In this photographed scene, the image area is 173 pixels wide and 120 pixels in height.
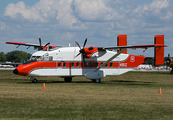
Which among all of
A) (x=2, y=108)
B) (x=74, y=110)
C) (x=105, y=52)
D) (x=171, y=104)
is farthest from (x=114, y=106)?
(x=105, y=52)

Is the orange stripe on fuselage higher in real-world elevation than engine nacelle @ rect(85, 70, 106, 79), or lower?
higher

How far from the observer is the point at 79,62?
105 ft

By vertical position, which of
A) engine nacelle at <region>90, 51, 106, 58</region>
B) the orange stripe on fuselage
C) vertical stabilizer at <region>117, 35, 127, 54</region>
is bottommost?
the orange stripe on fuselage

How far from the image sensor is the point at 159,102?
16.3 metres

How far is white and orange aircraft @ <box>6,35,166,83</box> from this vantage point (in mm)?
30094

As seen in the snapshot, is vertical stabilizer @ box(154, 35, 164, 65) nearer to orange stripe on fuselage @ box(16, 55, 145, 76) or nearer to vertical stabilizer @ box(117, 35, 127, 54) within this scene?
orange stripe on fuselage @ box(16, 55, 145, 76)

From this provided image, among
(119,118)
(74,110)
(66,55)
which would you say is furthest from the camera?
(66,55)

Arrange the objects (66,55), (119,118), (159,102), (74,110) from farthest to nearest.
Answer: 1. (66,55)
2. (159,102)
3. (74,110)
4. (119,118)

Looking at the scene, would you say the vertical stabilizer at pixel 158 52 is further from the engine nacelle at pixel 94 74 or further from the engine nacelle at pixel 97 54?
the engine nacelle at pixel 94 74

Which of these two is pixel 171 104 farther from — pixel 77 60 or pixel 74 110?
pixel 77 60

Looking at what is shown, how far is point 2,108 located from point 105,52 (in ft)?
64.0

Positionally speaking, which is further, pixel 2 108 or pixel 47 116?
pixel 2 108

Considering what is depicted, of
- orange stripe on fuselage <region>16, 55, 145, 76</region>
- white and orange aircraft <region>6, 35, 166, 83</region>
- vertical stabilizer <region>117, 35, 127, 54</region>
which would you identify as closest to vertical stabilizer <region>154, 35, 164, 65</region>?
white and orange aircraft <region>6, 35, 166, 83</region>

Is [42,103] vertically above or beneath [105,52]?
beneath
